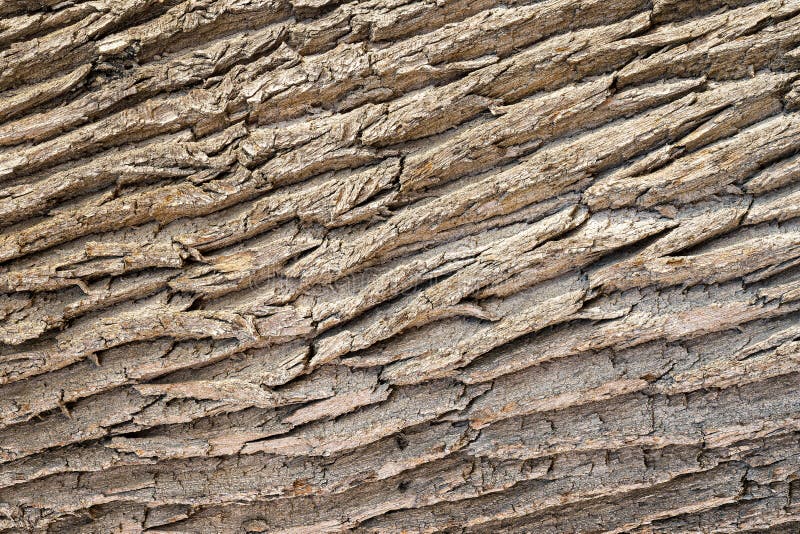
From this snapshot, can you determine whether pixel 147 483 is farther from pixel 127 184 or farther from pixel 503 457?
pixel 503 457

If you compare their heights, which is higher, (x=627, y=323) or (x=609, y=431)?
(x=627, y=323)

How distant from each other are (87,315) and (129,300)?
16.2 inches

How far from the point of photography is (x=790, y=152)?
4520 mm

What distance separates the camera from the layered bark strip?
4621 millimetres

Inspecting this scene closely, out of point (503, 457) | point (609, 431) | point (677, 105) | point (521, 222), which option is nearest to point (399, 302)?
point (521, 222)

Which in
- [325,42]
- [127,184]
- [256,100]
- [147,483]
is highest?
[325,42]

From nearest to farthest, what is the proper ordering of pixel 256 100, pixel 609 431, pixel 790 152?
pixel 790 152
pixel 609 431
pixel 256 100

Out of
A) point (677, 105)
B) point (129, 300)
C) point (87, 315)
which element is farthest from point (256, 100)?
point (677, 105)

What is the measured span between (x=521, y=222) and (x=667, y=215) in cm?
109

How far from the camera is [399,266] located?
4.94 meters

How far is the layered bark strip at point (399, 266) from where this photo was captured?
4621mm

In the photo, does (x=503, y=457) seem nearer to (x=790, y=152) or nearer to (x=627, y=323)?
(x=627, y=323)

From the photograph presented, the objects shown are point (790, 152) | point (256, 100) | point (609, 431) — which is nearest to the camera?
A: point (790, 152)

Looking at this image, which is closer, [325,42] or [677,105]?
[677,105]
